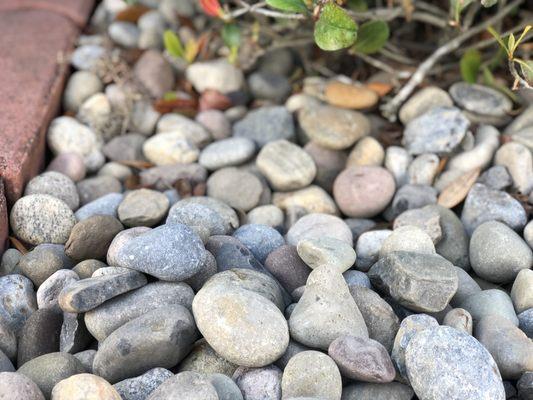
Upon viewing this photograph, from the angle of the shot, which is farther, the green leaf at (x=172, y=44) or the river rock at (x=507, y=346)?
the green leaf at (x=172, y=44)

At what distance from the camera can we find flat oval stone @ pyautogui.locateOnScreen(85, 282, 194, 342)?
1767 mm

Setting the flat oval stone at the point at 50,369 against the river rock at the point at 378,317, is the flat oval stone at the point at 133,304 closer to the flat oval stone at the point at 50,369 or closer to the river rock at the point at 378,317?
the flat oval stone at the point at 50,369

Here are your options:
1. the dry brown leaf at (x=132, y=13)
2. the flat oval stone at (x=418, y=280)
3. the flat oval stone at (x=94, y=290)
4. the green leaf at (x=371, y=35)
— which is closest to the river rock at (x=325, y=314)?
the flat oval stone at (x=418, y=280)

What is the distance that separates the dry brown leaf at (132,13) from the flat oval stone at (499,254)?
198cm

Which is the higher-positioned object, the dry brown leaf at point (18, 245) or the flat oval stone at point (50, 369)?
the flat oval stone at point (50, 369)

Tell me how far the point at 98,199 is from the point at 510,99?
5.46 ft

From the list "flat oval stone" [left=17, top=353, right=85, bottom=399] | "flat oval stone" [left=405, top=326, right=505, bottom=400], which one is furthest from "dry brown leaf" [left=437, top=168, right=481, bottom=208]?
"flat oval stone" [left=17, top=353, right=85, bottom=399]

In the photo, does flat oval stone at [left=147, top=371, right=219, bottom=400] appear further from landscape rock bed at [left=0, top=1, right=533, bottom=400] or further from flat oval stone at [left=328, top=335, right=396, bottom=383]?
flat oval stone at [left=328, top=335, right=396, bottom=383]

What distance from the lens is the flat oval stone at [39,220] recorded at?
2.18 meters

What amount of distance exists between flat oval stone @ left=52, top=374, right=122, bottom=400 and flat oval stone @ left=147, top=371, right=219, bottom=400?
0.09 metres

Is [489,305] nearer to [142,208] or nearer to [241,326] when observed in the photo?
[241,326]

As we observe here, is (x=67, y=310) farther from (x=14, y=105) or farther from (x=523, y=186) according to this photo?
(x=523, y=186)

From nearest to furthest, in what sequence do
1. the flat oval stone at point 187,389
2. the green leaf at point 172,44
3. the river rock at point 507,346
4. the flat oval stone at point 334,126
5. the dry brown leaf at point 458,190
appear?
the flat oval stone at point 187,389 → the river rock at point 507,346 → the dry brown leaf at point 458,190 → the flat oval stone at point 334,126 → the green leaf at point 172,44

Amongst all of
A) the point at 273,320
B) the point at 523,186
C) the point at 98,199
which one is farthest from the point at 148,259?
the point at 523,186
